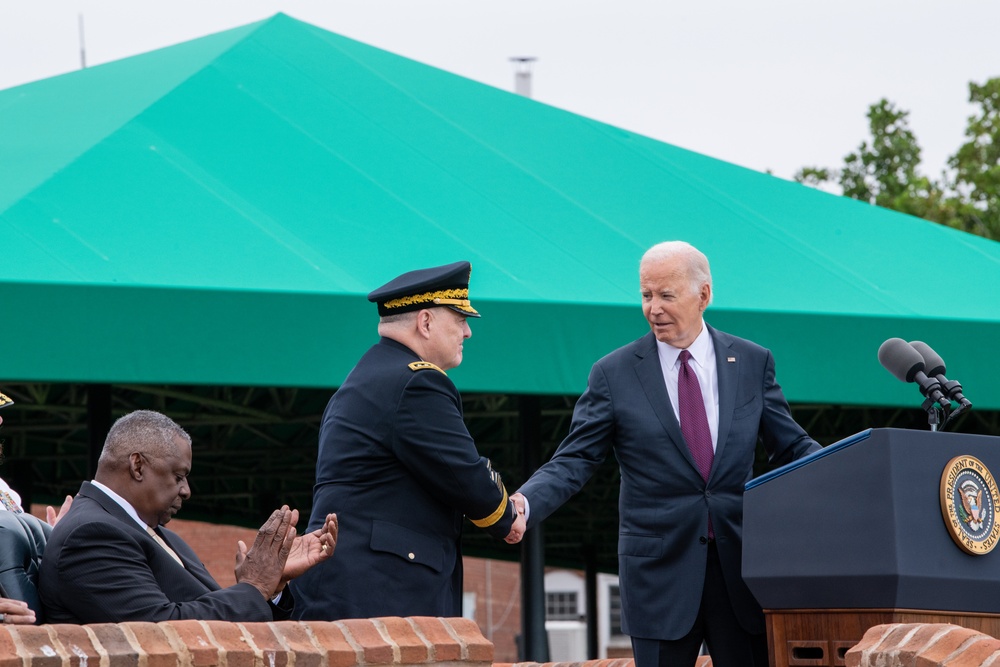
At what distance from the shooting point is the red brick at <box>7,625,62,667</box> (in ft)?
10.3

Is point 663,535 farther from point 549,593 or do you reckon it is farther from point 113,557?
point 549,593

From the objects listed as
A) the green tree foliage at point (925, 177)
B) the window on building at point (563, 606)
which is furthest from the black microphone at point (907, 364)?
the window on building at point (563, 606)

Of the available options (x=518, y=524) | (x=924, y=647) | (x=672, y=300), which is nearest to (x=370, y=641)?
(x=518, y=524)

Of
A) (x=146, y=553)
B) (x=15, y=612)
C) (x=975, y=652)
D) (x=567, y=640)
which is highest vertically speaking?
(x=146, y=553)

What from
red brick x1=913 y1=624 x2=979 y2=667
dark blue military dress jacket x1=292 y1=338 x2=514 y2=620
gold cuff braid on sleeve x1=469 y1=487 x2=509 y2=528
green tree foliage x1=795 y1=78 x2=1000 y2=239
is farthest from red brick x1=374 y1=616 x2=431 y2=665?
green tree foliage x1=795 y1=78 x2=1000 y2=239

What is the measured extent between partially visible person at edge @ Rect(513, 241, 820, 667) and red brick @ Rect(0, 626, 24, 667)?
1931 millimetres

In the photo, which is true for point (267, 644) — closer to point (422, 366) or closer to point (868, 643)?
point (422, 366)

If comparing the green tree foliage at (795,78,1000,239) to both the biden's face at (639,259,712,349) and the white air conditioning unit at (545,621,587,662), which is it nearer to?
the white air conditioning unit at (545,621,587,662)

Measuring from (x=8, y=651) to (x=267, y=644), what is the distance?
657 mm

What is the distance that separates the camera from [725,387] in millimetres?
4730

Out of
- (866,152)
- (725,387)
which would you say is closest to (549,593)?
(866,152)

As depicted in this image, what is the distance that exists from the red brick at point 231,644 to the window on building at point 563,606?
3004 cm

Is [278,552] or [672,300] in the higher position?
[672,300]

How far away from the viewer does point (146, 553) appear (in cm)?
398
